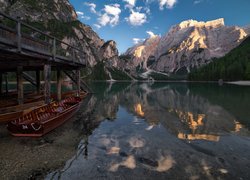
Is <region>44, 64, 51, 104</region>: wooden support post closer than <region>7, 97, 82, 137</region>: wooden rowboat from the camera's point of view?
No

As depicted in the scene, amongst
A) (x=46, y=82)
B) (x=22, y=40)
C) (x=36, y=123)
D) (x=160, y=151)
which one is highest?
(x=22, y=40)

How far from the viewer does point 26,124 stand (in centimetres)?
1390

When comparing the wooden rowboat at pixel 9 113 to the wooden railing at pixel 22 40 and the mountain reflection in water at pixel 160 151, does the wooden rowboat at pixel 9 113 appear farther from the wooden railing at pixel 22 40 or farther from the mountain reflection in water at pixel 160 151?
the wooden railing at pixel 22 40

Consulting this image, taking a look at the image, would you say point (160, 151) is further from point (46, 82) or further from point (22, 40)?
point (22, 40)

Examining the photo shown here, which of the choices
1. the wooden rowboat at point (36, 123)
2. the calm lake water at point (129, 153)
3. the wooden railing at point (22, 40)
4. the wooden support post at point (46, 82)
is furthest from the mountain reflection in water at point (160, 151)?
the wooden railing at point (22, 40)

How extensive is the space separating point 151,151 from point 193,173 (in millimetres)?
3380

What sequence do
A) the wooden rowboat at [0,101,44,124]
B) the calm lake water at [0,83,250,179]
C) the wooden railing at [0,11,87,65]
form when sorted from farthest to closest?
the wooden rowboat at [0,101,44,124] → the wooden railing at [0,11,87,65] → the calm lake water at [0,83,250,179]

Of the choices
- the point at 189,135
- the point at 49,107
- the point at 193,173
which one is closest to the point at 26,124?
the point at 49,107

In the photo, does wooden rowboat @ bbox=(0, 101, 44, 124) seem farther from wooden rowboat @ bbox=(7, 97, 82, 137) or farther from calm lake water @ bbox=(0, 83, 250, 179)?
calm lake water @ bbox=(0, 83, 250, 179)

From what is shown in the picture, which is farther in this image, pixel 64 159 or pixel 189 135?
pixel 189 135

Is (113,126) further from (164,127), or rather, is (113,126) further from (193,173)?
(193,173)

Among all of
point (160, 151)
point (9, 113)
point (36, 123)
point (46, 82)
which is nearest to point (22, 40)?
point (46, 82)

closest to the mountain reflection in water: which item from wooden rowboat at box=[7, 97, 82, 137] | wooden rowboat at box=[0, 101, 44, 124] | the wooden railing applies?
wooden rowboat at box=[7, 97, 82, 137]

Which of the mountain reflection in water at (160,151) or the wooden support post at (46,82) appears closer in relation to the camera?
the mountain reflection in water at (160,151)
